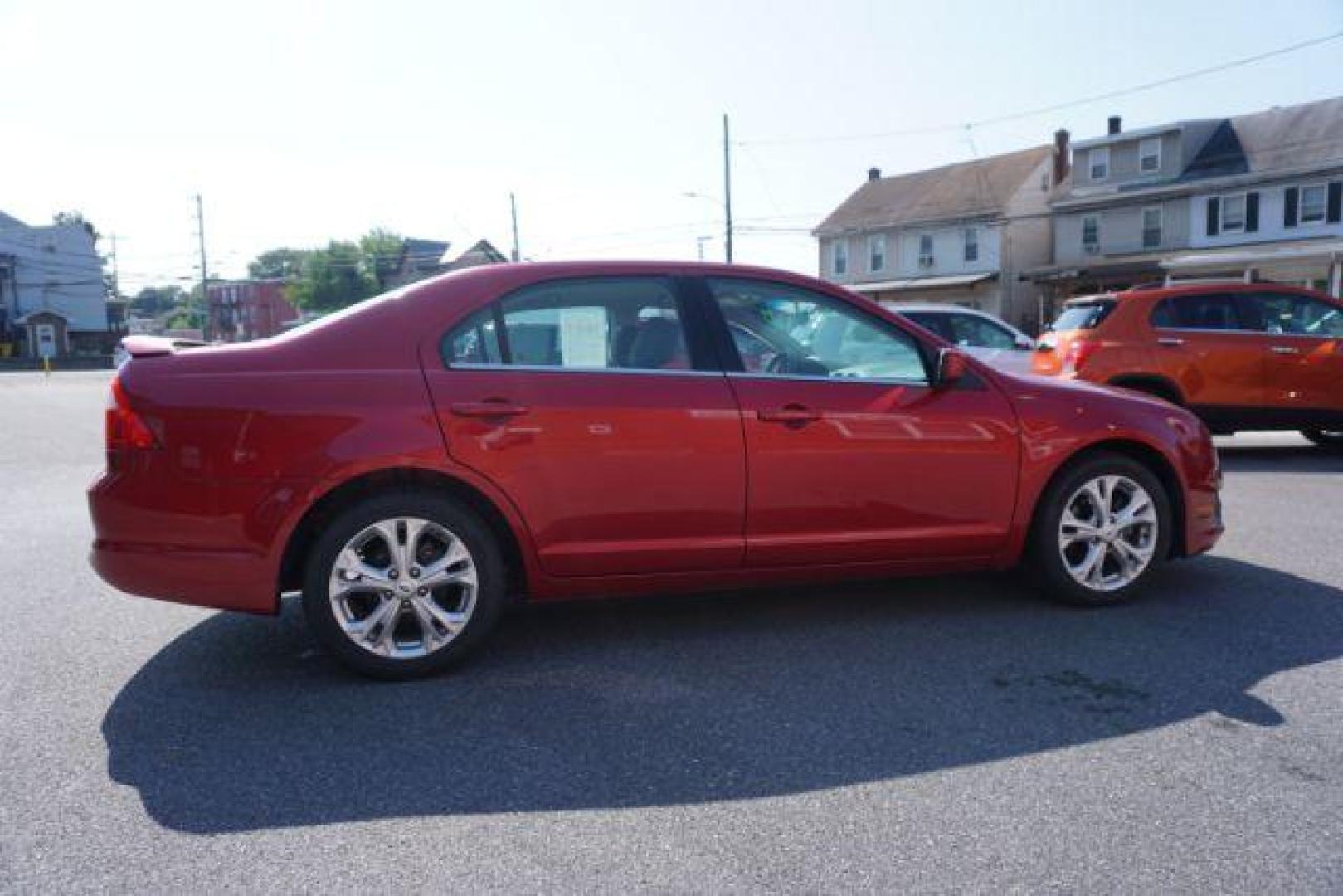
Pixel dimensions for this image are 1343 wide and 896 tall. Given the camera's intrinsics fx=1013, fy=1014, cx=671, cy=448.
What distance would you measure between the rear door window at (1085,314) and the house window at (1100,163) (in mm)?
31781

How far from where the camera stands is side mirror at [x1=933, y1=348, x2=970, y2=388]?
446 centimetres

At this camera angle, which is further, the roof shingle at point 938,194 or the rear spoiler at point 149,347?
the roof shingle at point 938,194

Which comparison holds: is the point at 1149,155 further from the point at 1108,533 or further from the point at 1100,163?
the point at 1108,533

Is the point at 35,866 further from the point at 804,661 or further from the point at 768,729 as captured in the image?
the point at 804,661

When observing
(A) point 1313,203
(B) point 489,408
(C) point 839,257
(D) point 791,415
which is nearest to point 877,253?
(C) point 839,257

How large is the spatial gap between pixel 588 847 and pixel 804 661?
159cm

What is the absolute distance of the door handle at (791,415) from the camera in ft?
13.8

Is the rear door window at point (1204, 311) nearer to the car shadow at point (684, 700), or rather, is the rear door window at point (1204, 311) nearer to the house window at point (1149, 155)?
the car shadow at point (684, 700)

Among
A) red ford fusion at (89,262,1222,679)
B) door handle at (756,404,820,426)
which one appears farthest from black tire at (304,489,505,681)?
door handle at (756,404,820,426)

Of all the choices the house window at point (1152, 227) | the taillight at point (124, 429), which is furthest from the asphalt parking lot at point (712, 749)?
the house window at point (1152, 227)

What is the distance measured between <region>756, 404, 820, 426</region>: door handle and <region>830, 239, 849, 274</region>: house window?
146 feet

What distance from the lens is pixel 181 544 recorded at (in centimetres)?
375

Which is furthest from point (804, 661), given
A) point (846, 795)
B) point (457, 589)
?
point (457, 589)

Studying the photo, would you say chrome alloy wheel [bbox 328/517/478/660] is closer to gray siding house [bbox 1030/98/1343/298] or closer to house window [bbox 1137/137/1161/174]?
gray siding house [bbox 1030/98/1343/298]
